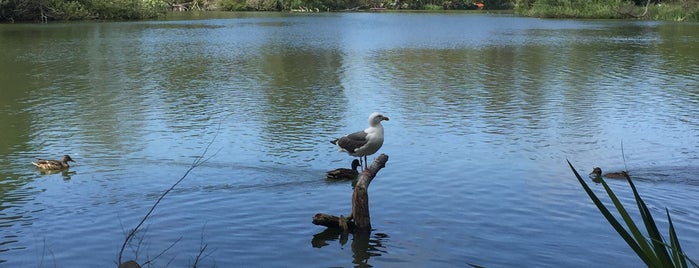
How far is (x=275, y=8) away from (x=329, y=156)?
90921mm

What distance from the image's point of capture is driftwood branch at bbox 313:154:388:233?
8.91 metres

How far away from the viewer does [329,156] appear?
13555 millimetres

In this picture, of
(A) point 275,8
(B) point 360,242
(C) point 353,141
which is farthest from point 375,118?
(A) point 275,8

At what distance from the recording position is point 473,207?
10.4 meters

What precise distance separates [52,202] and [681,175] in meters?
9.27

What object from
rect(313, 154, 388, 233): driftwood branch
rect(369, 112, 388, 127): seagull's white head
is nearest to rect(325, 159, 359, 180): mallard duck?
rect(369, 112, 388, 127): seagull's white head

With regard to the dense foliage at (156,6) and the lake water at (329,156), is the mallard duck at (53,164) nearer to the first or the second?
the lake water at (329,156)

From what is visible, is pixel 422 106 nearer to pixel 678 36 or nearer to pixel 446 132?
pixel 446 132

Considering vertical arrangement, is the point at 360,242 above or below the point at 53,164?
below

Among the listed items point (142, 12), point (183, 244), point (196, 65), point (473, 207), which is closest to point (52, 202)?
point (183, 244)

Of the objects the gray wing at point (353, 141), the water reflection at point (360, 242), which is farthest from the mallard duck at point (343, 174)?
the water reflection at point (360, 242)

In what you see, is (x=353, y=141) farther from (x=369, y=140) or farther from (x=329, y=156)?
(x=329, y=156)

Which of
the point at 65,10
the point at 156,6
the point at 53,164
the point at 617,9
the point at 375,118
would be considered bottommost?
the point at 53,164

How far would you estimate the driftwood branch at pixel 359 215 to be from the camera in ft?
29.2
